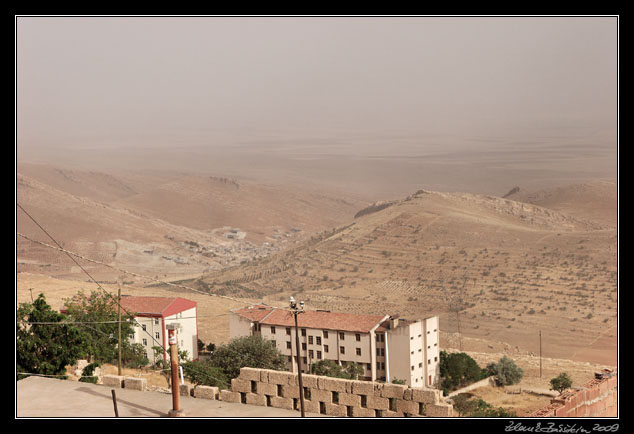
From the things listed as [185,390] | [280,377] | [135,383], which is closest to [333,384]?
[280,377]

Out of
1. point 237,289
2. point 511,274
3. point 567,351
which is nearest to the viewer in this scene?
point 567,351

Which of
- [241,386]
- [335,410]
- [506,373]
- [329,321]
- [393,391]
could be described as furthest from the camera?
[329,321]

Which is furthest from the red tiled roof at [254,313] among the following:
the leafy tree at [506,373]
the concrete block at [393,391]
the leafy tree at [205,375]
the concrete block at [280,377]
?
the concrete block at [393,391]

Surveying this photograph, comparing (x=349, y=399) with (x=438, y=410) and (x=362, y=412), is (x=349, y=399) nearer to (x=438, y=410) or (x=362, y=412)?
(x=362, y=412)

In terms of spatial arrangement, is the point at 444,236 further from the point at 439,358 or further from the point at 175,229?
the point at 175,229

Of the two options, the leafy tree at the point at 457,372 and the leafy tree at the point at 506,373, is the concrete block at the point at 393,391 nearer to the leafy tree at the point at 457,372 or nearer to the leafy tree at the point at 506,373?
the leafy tree at the point at 457,372

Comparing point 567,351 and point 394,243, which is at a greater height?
point 394,243

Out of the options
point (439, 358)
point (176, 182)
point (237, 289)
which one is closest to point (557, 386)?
point (439, 358)

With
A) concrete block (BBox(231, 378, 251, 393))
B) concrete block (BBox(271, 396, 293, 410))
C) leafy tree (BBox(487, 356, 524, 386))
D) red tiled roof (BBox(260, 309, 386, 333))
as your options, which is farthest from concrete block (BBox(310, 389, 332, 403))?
leafy tree (BBox(487, 356, 524, 386))
